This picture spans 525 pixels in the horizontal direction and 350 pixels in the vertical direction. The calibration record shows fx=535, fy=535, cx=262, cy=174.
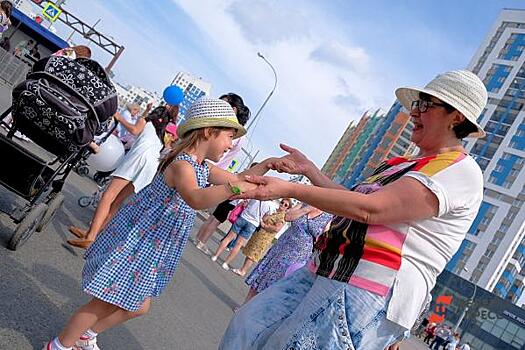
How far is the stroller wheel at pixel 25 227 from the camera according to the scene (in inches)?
165

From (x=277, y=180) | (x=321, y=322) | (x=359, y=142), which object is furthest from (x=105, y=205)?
(x=359, y=142)

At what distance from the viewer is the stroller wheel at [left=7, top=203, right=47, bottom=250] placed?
13.8ft

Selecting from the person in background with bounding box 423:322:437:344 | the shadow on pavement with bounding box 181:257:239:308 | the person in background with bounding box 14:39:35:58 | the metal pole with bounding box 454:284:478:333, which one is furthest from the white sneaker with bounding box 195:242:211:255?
the metal pole with bounding box 454:284:478:333

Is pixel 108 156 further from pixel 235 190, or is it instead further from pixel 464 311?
pixel 464 311

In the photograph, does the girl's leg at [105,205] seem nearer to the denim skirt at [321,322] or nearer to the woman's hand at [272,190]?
the denim skirt at [321,322]

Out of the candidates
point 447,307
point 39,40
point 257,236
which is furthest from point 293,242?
point 447,307

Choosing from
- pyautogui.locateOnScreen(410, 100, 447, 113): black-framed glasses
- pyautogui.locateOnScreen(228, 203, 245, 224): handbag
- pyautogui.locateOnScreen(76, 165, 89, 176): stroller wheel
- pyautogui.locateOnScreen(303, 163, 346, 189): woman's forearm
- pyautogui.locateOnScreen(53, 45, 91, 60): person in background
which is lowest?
→ pyautogui.locateOnScreen(76, 165, 89, 176): stroller wheel

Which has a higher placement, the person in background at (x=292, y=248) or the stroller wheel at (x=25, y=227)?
the person in background at (x=292, y=248)

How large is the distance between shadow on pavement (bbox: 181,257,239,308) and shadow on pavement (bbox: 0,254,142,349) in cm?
311

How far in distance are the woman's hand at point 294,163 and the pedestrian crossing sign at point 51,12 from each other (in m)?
32.1

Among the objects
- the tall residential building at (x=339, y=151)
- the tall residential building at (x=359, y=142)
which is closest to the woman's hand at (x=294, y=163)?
the tall residential building at (x=359, y=142)

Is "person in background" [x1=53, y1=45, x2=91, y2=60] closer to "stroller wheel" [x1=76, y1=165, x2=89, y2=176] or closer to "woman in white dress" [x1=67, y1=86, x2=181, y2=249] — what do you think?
"woman in white dress" [x1=67, y1=86, x2=181, y2=249]

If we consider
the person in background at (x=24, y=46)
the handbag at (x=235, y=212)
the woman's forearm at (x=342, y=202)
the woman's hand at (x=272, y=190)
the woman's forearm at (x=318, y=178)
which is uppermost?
the person in background at (x=24, y=46)

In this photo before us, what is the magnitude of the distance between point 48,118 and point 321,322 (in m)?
2.96
